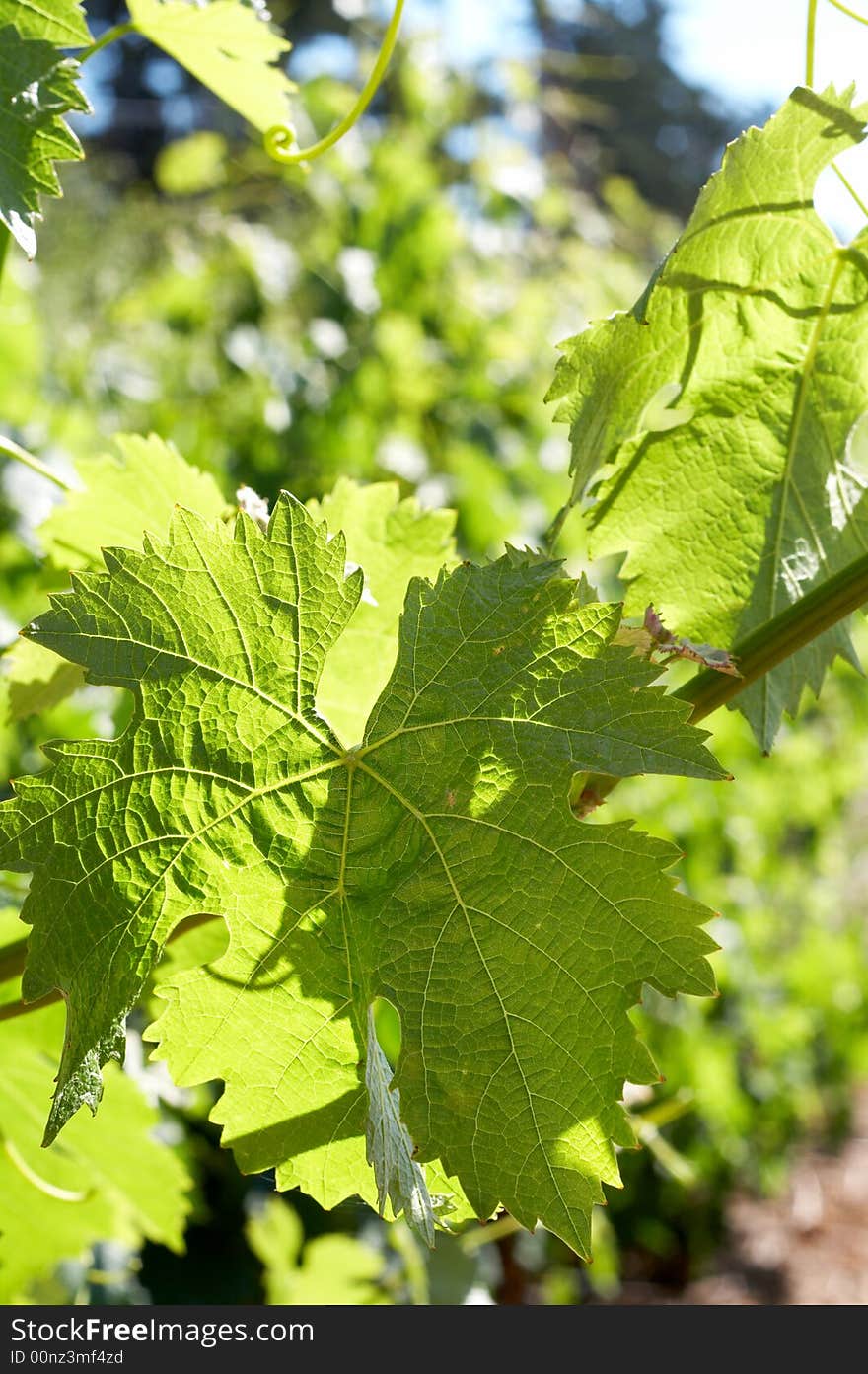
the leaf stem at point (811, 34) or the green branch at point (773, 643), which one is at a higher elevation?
the leaf stem at point (811, 34)

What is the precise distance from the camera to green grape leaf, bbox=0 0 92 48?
0.55 meters

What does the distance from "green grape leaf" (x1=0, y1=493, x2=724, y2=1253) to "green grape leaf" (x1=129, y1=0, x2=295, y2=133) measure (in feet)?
1.33

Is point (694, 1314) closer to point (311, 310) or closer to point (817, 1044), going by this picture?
point (311, 310)

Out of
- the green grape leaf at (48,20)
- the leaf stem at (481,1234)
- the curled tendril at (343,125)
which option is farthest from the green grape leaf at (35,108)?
the leaf stem at (481,1234)

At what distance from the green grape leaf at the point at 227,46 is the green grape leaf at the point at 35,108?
0.21 meters

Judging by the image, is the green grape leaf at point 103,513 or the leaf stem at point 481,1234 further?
the leaf stem at point 481,1234

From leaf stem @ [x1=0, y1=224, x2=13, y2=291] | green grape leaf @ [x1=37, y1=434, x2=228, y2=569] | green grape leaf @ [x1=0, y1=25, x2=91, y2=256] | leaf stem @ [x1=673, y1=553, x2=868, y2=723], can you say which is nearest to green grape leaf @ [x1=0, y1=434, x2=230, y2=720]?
green grape leaf @ [x1=37, y1=434, x2=228, y2=569]

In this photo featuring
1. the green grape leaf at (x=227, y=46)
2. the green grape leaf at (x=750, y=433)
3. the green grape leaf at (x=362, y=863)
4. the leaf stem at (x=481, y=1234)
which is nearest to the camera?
the green grape leaf at (x=362, y=863)

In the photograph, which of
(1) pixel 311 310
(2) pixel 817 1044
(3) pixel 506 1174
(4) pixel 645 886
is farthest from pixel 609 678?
(2) pixel 817 1044

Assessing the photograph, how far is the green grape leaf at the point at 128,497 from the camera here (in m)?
0.77

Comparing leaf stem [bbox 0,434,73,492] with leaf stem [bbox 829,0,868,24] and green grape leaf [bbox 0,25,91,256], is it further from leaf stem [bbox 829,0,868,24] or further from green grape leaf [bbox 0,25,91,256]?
leaf stem [bbox 829,0,868,24]

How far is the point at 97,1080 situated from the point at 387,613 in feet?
0.97

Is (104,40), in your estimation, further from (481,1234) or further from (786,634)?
(481,1234)

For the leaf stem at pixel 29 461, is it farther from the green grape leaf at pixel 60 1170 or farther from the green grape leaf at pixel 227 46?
the green grape leaf at pixel 60 1170
